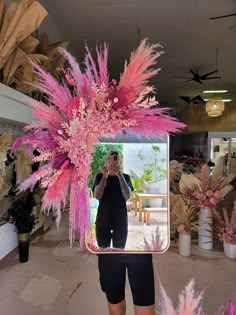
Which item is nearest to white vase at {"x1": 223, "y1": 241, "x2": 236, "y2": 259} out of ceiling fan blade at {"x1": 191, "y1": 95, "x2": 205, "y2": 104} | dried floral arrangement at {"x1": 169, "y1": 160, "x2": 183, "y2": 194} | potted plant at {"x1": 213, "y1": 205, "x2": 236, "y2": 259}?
potted plant at {"x1": 213, "y1": 205, "x2": 236, "y2": 259}

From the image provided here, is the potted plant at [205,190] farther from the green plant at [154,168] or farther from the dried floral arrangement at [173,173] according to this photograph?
the green plant at [154,168]

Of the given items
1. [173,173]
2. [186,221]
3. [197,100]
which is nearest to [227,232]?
[186,221]

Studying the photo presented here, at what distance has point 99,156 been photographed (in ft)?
2.56

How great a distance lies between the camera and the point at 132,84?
0.71 m

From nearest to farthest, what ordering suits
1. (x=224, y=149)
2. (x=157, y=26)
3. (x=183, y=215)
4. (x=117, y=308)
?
(x=117, y=308), (x=183, y=215), (x=157, y=26), (x=224, y=149)

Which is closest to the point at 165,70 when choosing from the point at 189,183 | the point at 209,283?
the point at 189,183

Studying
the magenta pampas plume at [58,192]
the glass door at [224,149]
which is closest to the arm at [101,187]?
the magenta pampas plume at [58,192]

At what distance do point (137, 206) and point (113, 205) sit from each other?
76mm

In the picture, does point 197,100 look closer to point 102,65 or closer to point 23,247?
point 23,247

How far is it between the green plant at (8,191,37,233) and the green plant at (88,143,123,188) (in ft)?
5.30

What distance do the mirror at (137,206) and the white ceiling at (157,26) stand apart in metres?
1.91

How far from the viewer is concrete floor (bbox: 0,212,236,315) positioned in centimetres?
146

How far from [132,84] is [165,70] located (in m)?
5.76

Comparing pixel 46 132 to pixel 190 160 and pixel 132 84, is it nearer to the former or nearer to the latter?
pixel 132 84
